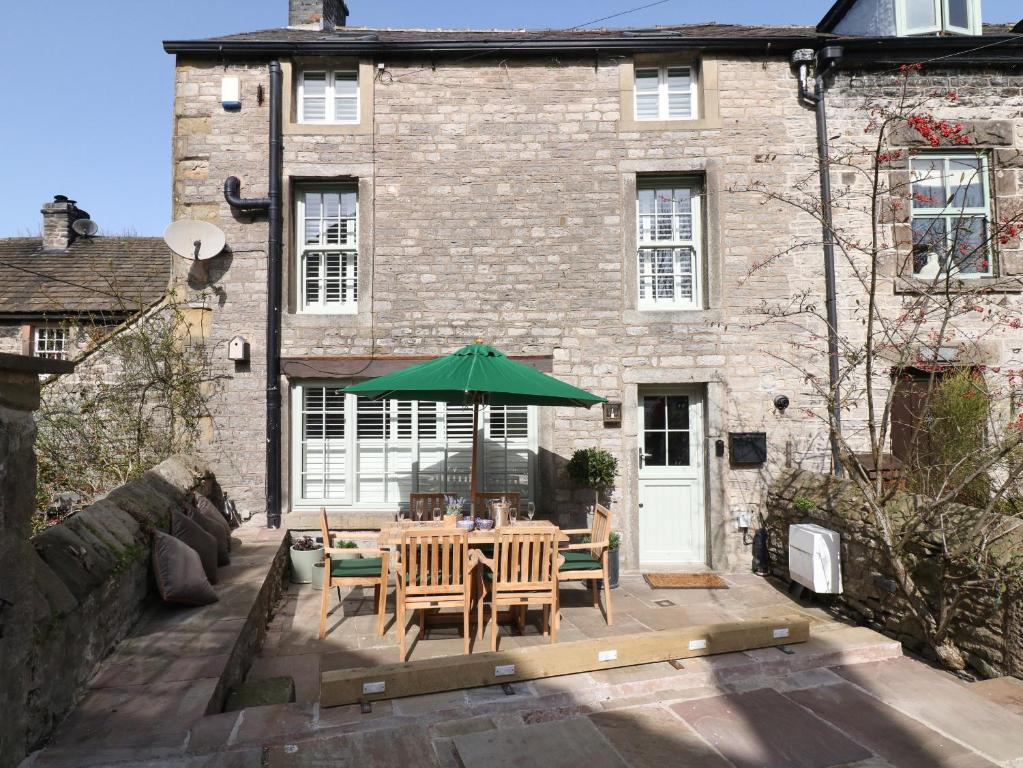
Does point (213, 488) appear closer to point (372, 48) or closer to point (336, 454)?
point (336, 454)

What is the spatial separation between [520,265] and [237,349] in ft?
10.9

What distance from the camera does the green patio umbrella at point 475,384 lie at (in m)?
4.61

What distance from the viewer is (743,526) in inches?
274

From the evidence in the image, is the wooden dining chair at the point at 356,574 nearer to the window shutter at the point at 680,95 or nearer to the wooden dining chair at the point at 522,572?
the wooden dining chair at the point at 522,572

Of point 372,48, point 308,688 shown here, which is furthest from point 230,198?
point 308,688

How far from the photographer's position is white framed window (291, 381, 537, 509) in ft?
23.2

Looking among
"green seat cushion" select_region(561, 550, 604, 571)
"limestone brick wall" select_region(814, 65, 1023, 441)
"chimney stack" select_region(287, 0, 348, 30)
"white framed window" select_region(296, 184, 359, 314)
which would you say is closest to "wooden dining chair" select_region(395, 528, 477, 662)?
"green seat cushion" select_region(561, 550, 604, 571)

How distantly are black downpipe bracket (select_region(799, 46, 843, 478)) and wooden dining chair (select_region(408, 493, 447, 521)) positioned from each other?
4447mm

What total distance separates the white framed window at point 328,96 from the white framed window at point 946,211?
6652 millimetres

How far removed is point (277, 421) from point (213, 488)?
978mm

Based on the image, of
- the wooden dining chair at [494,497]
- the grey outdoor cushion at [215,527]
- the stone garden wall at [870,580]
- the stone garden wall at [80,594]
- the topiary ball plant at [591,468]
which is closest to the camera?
the stone garden wall at [80,594]

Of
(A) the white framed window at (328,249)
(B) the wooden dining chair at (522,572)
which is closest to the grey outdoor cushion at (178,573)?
(B) the wooden dining chair at (522,572)

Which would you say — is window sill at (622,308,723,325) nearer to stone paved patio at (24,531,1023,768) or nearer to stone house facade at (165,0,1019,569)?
stone house facade at (165,0,1019,569)

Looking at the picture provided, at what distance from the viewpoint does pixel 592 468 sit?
6621mm
